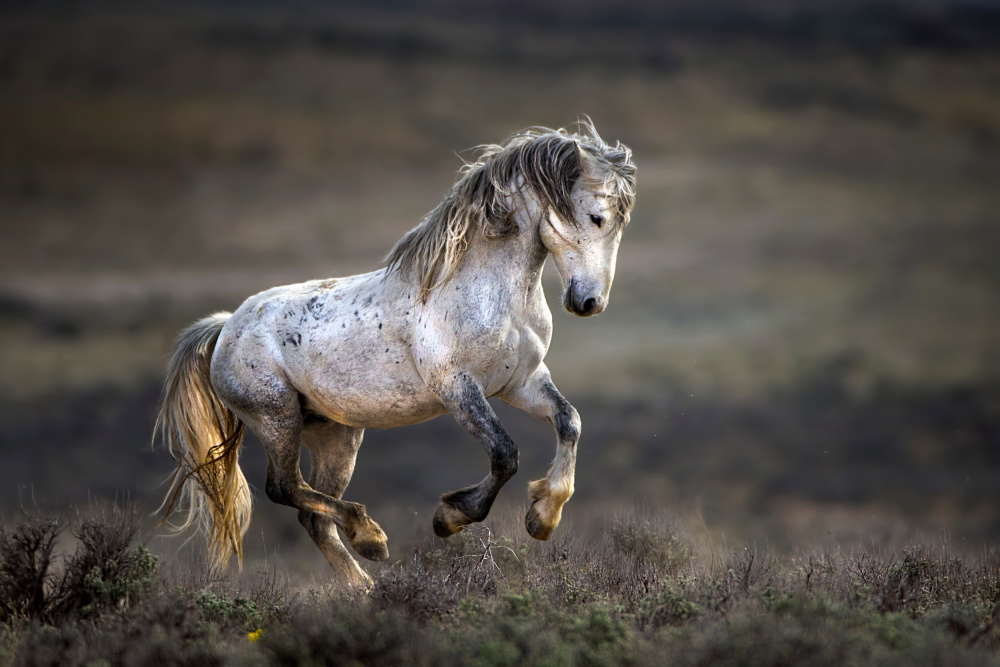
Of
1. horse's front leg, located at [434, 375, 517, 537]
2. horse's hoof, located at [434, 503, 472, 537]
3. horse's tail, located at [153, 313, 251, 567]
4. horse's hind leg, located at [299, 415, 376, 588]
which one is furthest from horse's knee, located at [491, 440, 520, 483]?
horse's tail, located at [153, 313, 251, 567]

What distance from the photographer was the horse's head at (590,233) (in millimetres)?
5074

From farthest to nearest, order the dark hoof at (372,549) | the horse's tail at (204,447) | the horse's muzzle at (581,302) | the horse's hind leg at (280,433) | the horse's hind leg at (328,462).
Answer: the horse's tail at (204,447)
the horse's hind leg at (328,462)
the horse's hind leg at (280,433)
the dark hoof at (372,549)
the horse's muzzle at (581,302)

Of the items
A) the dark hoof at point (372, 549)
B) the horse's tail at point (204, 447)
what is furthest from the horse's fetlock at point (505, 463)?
the horse's tail at point (204, 447)

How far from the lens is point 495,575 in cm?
554

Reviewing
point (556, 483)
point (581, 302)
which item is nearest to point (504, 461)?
point (556, 483)

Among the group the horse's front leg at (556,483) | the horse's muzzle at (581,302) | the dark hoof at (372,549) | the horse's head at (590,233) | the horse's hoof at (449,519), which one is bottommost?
the dark hoof at (372,549)

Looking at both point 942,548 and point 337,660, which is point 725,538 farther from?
point 337,660

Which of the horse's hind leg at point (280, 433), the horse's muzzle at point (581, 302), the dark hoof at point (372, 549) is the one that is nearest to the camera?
the horse's muzzle at point (581, 302)

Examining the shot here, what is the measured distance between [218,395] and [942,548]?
533cm

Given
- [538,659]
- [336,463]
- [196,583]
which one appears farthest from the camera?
[336,463]

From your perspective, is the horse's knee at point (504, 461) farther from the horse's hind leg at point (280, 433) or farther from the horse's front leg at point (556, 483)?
the horse's hind leg at point (280, 433)

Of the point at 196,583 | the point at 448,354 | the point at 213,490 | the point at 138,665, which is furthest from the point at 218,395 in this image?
the point at 138,665

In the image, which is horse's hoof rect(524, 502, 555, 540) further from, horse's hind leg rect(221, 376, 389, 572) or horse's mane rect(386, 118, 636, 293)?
horse's mane rect(386, 118, 636, 293)

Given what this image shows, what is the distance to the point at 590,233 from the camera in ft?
16.9
